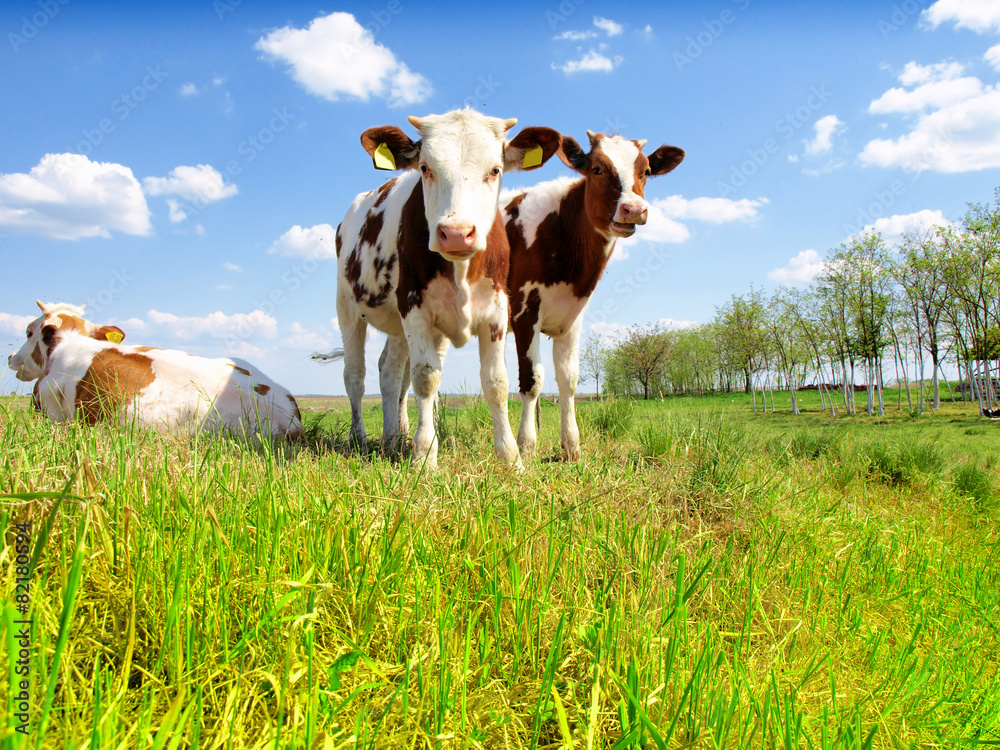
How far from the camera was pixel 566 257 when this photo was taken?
6199mm

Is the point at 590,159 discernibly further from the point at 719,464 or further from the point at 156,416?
the point at 156,416

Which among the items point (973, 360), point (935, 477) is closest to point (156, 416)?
point (935, 477)

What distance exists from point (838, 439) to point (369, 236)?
25.1 feet

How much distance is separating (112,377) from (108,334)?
6.18ft

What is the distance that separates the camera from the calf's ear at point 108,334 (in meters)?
6.86

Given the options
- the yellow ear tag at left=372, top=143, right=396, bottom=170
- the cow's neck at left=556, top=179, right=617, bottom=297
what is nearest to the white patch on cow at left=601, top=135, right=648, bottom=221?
the cow's neck at left=556, top=179, right=617, bottom=297

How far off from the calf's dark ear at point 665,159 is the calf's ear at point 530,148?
1.96 m

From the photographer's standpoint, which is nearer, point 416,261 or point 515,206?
point 416,261

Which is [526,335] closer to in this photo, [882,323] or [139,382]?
[139,382]

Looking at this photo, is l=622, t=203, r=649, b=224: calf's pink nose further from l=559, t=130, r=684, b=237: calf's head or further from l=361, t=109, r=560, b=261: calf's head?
l=361, t=109, r=560, b=261: calf's head

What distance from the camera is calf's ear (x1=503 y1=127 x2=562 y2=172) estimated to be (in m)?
5.09

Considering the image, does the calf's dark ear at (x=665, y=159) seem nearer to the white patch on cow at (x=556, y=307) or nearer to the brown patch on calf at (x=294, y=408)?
the white patch on cow at (x=556, y=307)

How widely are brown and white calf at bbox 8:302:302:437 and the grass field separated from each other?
5.18 feet

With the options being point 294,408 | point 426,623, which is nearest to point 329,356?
point 294,408
